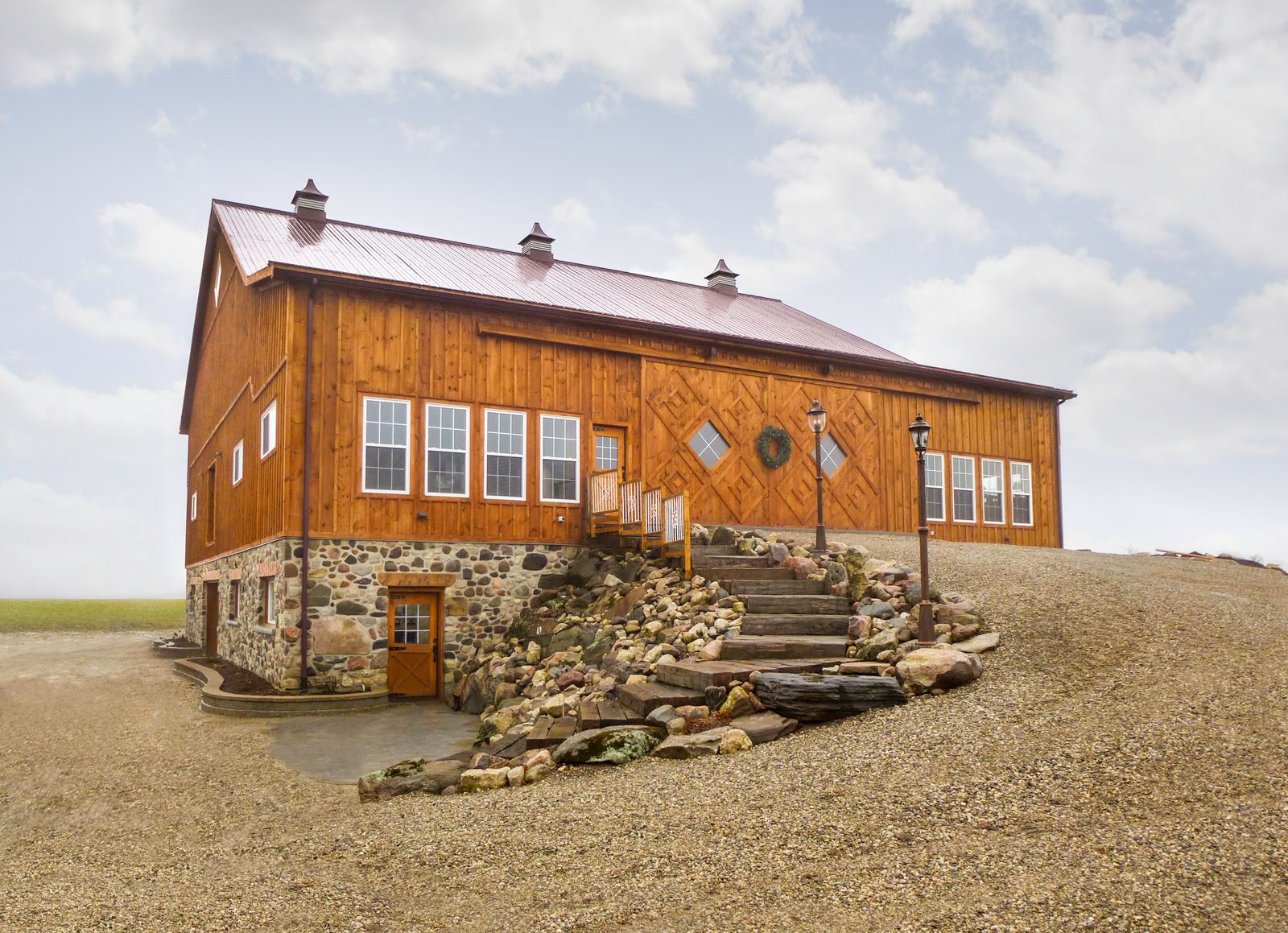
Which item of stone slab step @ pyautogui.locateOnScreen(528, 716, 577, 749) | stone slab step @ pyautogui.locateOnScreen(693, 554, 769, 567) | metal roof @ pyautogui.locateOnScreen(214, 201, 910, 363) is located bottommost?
stone slab step @ pyautogui.locateOnScreen(528, 716, 577, 749)

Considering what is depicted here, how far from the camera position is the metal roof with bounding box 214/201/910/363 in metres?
16.1

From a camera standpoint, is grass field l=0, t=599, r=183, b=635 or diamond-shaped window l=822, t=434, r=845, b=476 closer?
diamond-shaped window l=822, t=434, r=845, b=476

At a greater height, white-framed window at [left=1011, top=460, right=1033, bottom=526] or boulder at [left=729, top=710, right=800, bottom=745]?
white-framed window at [left=1011, top=460, right=1033, bottom=526]

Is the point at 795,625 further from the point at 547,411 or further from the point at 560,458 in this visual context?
the point at 547,411

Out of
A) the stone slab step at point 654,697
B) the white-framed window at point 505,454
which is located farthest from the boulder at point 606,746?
the white-framed window at point 505,454

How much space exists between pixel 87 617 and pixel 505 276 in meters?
24.5

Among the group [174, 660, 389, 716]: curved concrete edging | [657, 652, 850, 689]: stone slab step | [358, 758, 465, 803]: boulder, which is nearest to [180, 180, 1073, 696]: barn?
[174, 660, 389, 716]: curved concrete edging

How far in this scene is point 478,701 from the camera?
521 inches

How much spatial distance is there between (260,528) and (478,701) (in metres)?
4.98

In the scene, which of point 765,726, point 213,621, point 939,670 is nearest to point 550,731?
point 765,726

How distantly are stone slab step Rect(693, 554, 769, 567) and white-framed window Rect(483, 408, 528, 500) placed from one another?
12.2ft

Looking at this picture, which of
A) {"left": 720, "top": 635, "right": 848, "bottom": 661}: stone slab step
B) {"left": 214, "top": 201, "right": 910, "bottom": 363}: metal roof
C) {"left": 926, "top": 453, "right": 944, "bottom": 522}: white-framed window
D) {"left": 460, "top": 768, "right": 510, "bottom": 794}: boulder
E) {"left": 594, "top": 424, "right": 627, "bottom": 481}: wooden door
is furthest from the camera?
{"left": 926, "top": 453, "right": 944, "bottom": 522}: white-framed window

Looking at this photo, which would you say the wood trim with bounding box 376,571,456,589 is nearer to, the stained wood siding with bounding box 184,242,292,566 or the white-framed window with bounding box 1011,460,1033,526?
the stained wood siding with bounding box 184,242,292,566

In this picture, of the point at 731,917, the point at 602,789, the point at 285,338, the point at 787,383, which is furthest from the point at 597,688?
the point at 787,383
